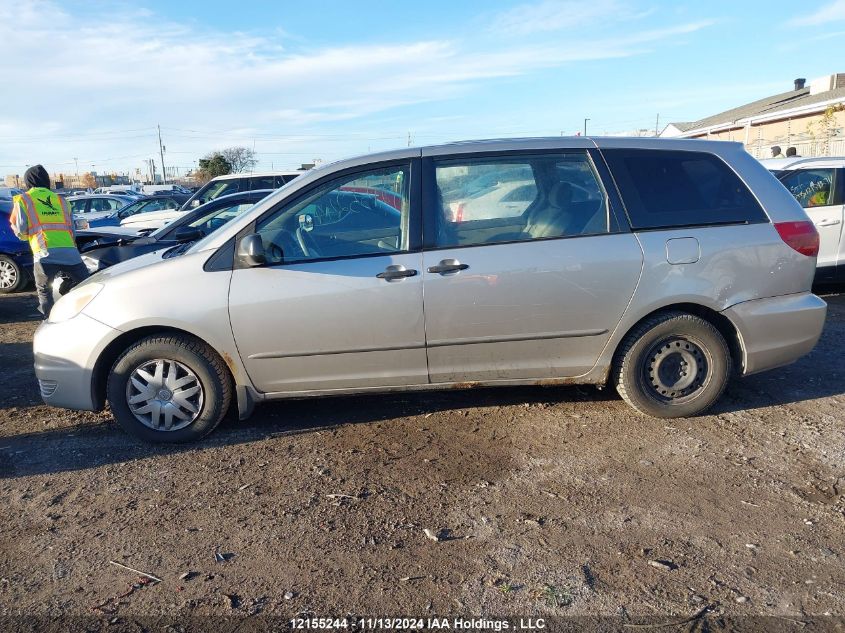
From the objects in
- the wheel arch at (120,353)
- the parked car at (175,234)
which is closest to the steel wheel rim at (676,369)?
the wheel arch at (120,353)

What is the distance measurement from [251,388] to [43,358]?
1.38 meters

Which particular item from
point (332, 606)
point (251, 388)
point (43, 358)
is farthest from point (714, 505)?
point (43, 358)

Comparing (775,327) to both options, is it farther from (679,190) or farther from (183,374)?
(183,374)

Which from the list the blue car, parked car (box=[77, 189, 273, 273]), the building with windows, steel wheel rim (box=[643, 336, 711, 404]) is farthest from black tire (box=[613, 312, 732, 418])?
the building with windows

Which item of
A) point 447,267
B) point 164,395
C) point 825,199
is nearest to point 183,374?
point 164,395

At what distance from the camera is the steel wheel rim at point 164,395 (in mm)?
4254

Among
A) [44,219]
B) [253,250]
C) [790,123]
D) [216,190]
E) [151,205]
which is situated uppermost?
[790,123]

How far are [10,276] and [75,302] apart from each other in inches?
279

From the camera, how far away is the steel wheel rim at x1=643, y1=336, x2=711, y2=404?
4461mm

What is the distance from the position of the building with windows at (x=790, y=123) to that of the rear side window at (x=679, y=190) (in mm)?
15911

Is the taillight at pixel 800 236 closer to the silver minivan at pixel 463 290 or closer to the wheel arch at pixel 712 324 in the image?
the silver minivan at pixel 463 290

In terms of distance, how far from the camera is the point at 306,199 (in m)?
4.31

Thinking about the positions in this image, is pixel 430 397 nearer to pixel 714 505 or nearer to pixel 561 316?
pixel 561 316

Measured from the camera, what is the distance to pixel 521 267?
165 inches
